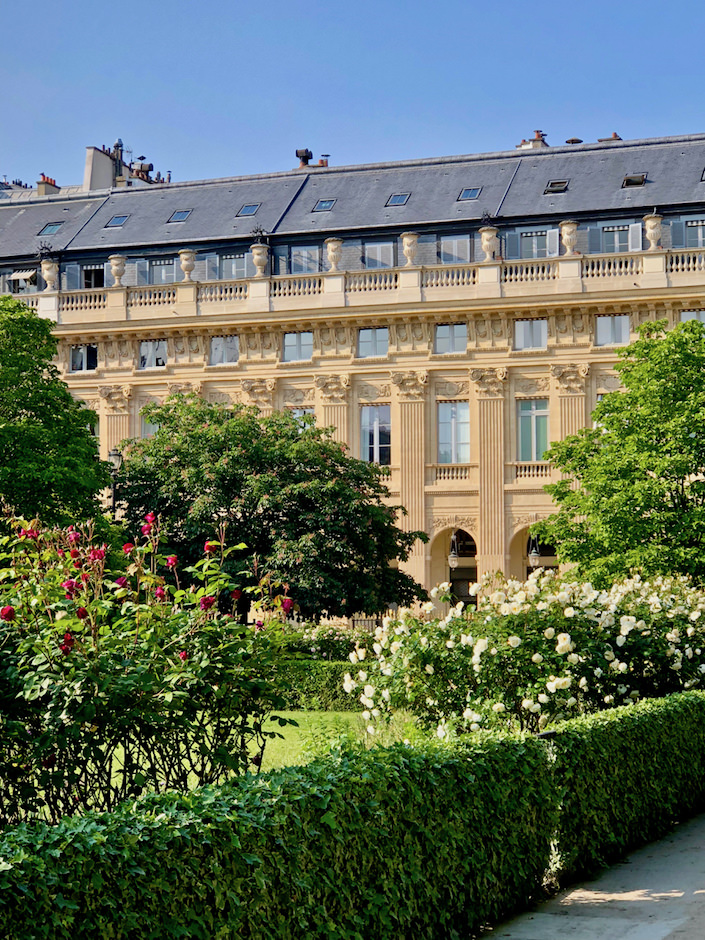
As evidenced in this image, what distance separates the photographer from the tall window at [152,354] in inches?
1940

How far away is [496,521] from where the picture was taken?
149ft

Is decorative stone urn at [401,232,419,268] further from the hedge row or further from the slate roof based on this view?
the hedge row

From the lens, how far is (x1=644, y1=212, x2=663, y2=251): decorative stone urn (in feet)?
145

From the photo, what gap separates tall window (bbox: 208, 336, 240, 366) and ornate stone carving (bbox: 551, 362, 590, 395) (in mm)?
11315

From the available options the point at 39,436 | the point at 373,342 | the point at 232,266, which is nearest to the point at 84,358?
the point at 232,266

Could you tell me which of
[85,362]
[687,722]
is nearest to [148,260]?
[85,362]

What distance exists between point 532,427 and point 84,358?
16592 millimetres

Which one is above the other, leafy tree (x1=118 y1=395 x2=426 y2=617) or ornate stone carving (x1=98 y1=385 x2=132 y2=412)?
ornate stone carving (x1=98 y1=385 x2=132 y2=412)

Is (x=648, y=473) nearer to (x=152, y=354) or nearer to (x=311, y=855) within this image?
(x=152, y=354)

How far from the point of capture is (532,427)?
46000mm

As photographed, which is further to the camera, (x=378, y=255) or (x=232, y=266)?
(x=232, y=266)

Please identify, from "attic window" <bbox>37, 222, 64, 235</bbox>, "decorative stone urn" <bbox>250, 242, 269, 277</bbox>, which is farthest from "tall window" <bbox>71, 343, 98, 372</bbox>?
"decorative stone urn" <bbox>250, 242, 269, 277</bbox>

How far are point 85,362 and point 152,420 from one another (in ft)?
40.8

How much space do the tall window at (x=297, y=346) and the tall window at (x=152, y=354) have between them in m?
4.63
